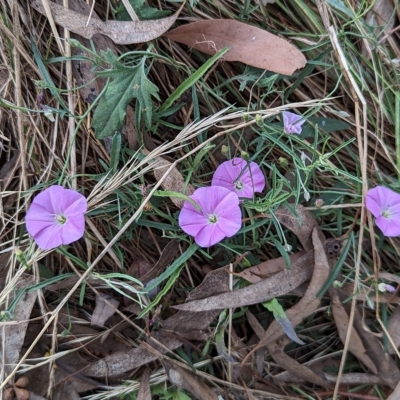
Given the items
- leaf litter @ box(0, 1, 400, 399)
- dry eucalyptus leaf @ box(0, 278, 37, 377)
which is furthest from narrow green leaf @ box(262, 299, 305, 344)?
A: dry eucalyptus leaf @ box(0, 278, 37, 377)

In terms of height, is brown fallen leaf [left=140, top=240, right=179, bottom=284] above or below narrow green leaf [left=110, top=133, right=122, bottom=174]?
below

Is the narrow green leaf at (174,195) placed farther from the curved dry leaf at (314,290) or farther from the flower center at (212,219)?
the curved dry leaf at (314,290)

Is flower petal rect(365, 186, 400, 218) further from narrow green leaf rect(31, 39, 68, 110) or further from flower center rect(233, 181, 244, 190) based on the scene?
narrow green leaf rect(31, 39, 68, 110)

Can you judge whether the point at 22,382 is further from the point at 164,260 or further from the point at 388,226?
the point at 388,226

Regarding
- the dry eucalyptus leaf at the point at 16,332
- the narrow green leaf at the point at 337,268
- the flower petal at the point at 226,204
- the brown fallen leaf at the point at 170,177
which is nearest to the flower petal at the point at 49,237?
the dry eucalyptus leaf at the point at 16,332

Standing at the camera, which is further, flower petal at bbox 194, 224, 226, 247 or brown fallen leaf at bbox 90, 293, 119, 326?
brown fallen leaf at bbox 90, 293, 119, 326

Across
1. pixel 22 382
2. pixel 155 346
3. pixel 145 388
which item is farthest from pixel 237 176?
pixel 22 382
